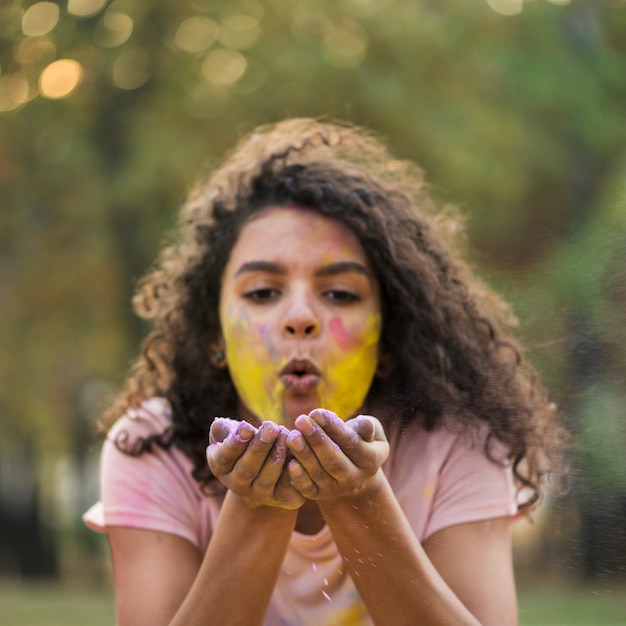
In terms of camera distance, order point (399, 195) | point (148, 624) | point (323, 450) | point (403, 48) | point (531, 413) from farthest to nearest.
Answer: point (403, 48) < point (399, 195) < point (531, 413) < point (148, 624) < point (323, 450)

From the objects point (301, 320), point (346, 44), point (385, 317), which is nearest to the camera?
point (301, 320)

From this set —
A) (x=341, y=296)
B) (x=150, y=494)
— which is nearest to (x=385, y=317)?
(x=341, y=296)

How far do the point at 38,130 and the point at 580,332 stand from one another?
7584mm

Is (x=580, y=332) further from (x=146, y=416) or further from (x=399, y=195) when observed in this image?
(x=146, y=416)

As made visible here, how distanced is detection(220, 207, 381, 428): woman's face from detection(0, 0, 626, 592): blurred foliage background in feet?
18.4

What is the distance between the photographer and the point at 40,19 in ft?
30.4

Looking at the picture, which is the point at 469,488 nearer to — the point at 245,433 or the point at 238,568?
the point at 238,568

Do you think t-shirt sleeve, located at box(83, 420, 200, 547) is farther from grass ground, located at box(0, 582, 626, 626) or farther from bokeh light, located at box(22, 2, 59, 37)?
bokeh light, located at box(22, 2, 59, 37)

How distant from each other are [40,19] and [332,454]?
819cm

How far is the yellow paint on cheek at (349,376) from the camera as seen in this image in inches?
96.3

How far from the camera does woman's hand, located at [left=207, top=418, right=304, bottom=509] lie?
6.27 feet

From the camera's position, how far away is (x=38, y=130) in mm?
9469

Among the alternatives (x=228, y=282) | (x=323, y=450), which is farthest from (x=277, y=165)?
(x=323, y=450)

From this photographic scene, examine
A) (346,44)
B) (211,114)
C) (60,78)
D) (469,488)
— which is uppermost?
(346,44)
